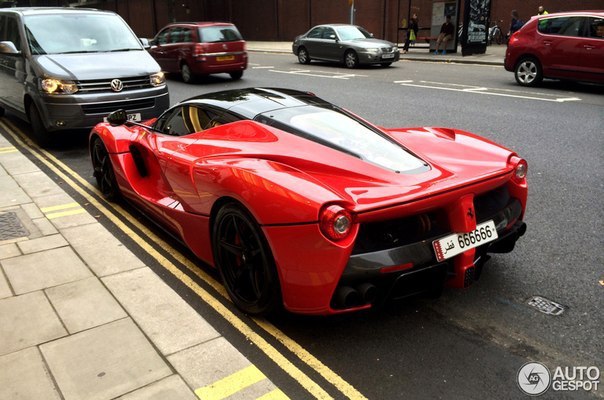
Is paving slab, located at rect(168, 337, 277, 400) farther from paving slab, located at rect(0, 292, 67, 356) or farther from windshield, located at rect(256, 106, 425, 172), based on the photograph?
windshield, located at rect(256, 106, 425, 172)

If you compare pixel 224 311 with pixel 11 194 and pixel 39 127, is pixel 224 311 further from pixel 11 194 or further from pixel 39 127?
pixel 39 127

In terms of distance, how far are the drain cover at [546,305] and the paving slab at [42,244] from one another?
362 centimetres

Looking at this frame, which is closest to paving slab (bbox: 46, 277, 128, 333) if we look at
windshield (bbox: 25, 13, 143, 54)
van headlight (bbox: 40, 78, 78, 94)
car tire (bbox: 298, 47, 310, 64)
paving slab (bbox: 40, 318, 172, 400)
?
paving slab (bbox: 40, 318, 172, 400)

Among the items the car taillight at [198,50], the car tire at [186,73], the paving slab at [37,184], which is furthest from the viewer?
the car tire at [186,73]

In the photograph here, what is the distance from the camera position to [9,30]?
27.9 ft

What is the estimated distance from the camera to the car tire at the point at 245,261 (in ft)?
9.75

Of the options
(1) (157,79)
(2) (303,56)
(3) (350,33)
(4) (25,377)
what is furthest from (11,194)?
(2) (303,56)

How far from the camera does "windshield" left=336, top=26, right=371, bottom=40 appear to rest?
60.1ft

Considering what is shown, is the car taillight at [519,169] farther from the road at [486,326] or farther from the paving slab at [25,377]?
the paving slab at [25,377]

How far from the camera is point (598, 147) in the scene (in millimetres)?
7105

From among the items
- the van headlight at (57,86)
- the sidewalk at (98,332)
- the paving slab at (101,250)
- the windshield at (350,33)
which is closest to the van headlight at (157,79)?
the van headlight at (57,86)

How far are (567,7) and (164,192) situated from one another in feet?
77.6

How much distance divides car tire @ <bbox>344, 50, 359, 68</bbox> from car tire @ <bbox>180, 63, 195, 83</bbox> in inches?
217

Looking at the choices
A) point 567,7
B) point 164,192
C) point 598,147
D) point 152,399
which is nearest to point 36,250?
point 164,192
